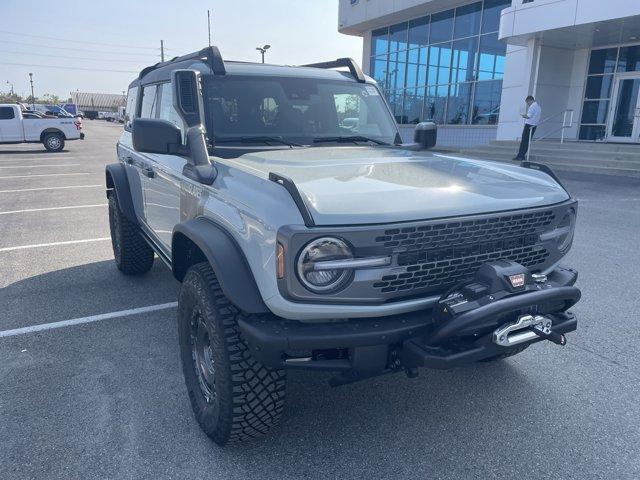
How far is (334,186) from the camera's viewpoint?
240 centimetres

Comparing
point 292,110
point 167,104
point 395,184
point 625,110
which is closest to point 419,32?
point 625,110

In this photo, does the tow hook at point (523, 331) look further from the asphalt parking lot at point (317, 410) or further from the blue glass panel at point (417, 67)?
the blue glass panel at point (417, 67)

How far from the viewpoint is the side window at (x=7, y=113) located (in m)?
20.2

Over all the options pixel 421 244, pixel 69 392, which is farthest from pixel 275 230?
pixel 69 392

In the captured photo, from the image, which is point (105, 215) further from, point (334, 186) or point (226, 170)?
point (334, 186)

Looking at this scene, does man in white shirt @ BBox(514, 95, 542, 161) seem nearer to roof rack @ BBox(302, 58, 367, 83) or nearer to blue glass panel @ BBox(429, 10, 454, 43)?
blue glass panel @ BBox(429, 10, 454, 43)

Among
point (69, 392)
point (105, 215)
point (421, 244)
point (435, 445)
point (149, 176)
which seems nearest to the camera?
point (421, 244)

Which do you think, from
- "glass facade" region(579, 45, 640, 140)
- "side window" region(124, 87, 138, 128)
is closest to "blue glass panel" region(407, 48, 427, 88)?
"glass facade" region(579, 45, 640, 140)

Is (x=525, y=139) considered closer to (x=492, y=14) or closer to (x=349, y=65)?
(x=492, y=14)

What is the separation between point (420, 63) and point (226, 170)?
2484 cm

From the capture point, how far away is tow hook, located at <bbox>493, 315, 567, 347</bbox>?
2.20 meters

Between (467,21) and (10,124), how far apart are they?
19.8m

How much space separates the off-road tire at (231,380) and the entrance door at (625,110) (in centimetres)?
1897

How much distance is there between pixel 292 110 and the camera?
359cm
